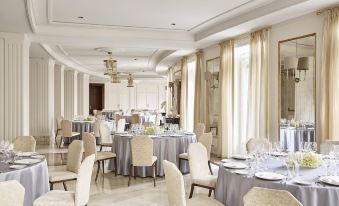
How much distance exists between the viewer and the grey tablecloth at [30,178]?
12.2ft

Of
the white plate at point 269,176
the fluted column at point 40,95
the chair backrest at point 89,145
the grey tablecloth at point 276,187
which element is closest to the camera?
the grey tablecloth at point 276,187

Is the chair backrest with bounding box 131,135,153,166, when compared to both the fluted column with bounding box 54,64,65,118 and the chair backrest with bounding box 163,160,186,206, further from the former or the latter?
the fluted column with bounding box 54,64,65,118

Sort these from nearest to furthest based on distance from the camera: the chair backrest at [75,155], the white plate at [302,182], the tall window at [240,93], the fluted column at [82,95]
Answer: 1. the white plate at [302,182]
2. the chair backrest at [75,155]
3. the tall window at [240,93]
4. the fluted column at [82,95]

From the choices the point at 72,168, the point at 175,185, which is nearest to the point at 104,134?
the point at 72,168

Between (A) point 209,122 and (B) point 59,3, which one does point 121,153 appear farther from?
(A) point 209,122

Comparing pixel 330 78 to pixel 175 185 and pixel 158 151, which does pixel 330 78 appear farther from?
pixel 175 185

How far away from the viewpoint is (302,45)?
6172 millimetres

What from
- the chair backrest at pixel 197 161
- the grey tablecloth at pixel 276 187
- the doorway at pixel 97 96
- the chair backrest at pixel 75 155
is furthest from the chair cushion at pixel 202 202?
the doorway at pixel 97 96

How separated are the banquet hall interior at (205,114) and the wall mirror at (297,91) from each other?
2 centimetres

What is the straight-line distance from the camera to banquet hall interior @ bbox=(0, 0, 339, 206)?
11.9ft

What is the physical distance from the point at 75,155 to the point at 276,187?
3.06 meters

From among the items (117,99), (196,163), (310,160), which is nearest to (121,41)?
(196,163)

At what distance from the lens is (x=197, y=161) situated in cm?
456

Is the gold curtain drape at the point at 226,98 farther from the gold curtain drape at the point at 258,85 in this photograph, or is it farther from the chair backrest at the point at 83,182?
the chair backrest at the point at 83,182
